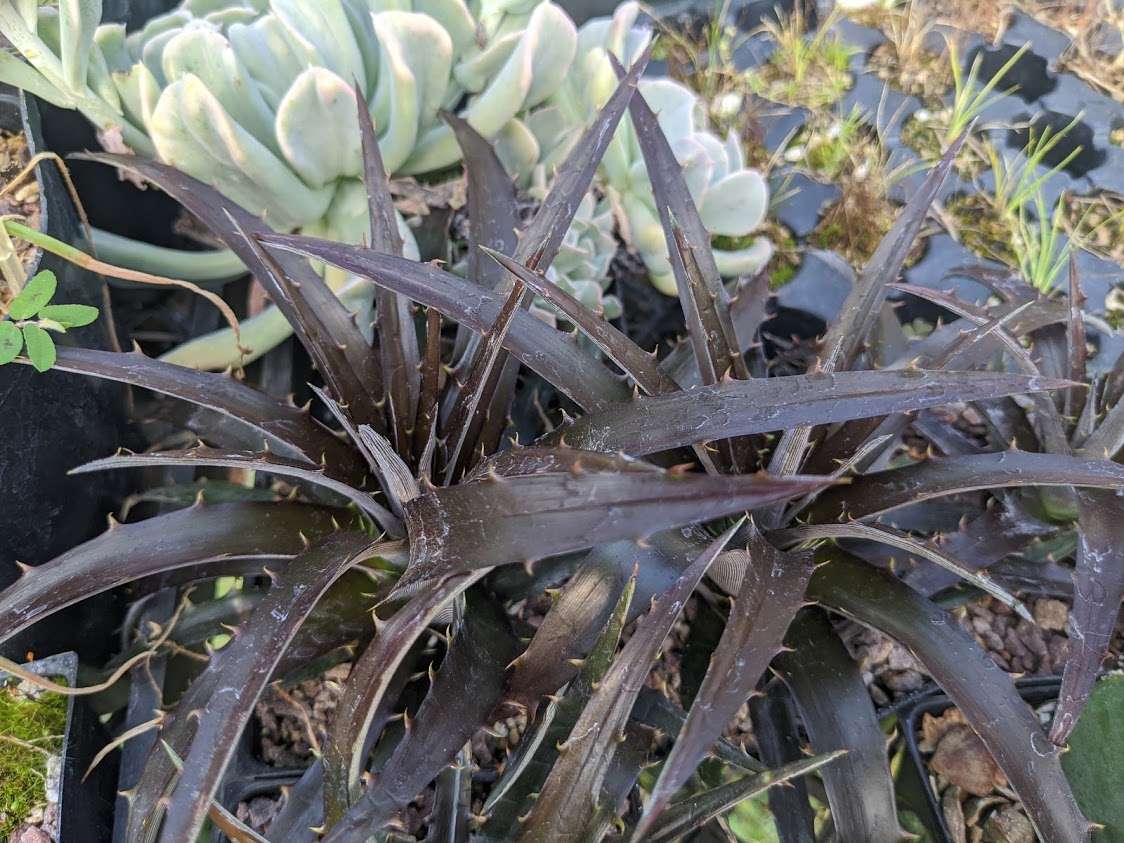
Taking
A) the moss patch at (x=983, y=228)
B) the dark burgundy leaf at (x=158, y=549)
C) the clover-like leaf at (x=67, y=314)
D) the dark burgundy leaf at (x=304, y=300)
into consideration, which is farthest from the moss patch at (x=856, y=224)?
the clover-like leaf at (x=67, y=314)

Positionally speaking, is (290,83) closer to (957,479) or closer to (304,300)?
(304,300)

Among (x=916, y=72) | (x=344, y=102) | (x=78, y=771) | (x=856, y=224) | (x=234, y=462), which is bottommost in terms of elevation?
(x=78, y=771)

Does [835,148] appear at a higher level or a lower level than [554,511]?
higher

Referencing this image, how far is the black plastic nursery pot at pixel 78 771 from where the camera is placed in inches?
27.6

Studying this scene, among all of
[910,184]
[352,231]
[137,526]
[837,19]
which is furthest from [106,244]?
[837,19]

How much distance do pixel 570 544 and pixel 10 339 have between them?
2.02ft

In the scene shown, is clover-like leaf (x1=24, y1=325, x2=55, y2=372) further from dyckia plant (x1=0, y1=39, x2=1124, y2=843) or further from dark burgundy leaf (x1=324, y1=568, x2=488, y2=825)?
dark burgundy leaf (x1=324, y1=568, x2=488, y2=825)

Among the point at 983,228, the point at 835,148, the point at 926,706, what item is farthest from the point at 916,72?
the point at 926,706

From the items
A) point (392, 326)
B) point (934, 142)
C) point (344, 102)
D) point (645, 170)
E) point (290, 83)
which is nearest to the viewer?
point (392, 326)

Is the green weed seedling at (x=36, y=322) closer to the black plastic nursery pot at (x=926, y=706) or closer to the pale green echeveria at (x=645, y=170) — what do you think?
the pale green echeveria at (x=645, y=170)

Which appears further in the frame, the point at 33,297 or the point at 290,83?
the point at 290,83

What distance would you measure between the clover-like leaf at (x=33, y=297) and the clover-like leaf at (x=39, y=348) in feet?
0.09

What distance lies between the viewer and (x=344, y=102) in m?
0.87

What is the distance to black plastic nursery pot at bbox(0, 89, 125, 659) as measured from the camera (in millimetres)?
774
